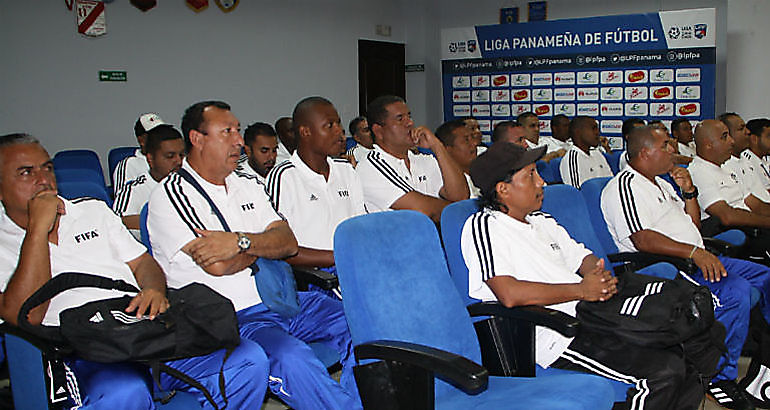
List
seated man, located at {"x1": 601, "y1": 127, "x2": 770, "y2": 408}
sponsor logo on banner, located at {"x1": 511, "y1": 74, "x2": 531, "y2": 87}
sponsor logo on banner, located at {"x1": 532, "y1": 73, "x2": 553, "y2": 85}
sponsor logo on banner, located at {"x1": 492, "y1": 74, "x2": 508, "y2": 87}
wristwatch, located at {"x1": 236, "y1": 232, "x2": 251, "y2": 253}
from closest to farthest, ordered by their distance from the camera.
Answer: wristwatch, located at {"x1": 236, "y1": 232, "x2": 251, "y2": 253}
seated man, located at {"x1": 601, "y1": 127, "x2": 770, "y2": 408}
sponsor logo on banner, located at {"x1": 532, "y1": 73, "x2": 553, "y2": 85}
sponsor logo on banner, located at {"x1": 511, "y1": 74, "x2": 531, "y2": 87}
sponsor logo on banner, located at {"x1": 492, "y1": 74, "x2": 508, "y2": 87}

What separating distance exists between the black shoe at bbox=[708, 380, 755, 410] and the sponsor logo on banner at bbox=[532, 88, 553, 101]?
6.12 metres

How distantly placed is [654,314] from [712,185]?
211cm

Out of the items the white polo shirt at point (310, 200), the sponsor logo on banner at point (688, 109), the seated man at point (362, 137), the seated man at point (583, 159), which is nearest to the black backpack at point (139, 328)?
the white polo shirt at point (310, 200)

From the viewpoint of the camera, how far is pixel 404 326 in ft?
6.11

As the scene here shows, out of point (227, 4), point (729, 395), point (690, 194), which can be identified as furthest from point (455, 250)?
point (227, 4)

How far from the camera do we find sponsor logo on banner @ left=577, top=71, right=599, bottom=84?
8.25 metres

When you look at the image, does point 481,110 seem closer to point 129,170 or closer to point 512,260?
point 129,170

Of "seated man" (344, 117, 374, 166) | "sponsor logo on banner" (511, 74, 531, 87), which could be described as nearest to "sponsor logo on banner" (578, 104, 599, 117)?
"sponsor logo on banner" (511, 74, 531, 87)

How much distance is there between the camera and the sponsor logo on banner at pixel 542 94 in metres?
8.56

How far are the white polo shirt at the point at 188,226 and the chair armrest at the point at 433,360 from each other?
0.75 m

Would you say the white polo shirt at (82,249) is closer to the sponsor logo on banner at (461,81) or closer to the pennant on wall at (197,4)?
the pennant on wall at (197,4)

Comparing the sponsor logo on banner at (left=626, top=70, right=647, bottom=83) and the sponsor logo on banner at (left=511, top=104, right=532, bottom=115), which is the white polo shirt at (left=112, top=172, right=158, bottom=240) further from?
the sponsor logo on banner at (left=626, top=70, right=647, bottom=83)

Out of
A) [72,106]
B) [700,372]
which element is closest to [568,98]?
[72,106]

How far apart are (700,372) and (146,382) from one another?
1.79 m
